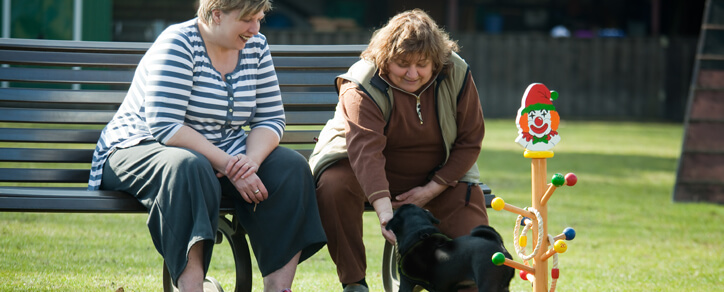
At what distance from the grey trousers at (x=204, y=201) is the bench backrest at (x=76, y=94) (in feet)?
1.67

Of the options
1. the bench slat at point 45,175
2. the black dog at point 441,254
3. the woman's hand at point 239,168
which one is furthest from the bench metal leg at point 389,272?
the bench slat at point 45,175

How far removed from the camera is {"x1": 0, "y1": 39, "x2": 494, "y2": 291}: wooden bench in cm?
338

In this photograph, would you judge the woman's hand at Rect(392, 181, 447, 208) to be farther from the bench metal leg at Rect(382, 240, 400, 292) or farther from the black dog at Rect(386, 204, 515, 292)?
the bench metal leg at Rect(382, 240, 400, 292)

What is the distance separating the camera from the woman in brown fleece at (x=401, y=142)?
3.23m

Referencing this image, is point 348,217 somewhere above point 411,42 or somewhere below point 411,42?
below

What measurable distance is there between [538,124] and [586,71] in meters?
15.7

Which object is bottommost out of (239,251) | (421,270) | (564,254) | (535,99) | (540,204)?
(564,254)

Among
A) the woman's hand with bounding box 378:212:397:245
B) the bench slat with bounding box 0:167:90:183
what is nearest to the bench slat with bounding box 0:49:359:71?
the bench slat with bounding box 0:167:90:183

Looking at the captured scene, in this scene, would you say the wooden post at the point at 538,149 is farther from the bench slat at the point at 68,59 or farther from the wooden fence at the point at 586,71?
the wooden fence at the point at 586,71

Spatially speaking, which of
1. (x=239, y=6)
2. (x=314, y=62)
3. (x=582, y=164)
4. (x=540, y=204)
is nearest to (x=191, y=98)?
(x=239, y=6)

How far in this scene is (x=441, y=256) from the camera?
293cm

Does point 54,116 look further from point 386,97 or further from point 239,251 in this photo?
point 386,97

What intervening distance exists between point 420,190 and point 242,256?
741mm

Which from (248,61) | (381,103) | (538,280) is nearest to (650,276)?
(538,280)
